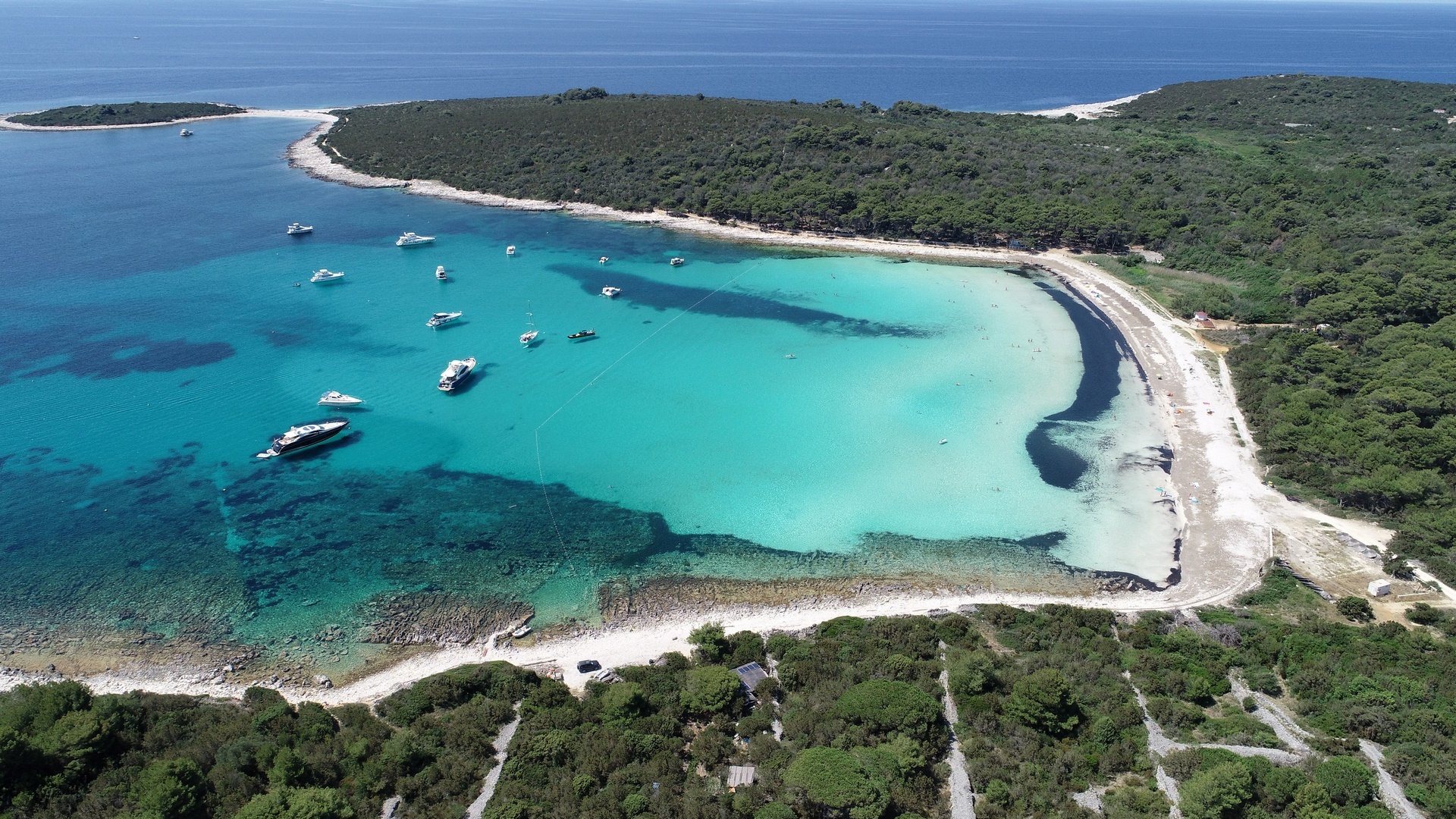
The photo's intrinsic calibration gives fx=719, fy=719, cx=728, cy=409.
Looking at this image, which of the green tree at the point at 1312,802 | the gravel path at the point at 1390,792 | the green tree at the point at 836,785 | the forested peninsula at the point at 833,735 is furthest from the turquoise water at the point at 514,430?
the green tree at the point at 1312,802

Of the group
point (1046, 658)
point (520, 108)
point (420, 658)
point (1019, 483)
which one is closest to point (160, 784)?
point (420, 658)

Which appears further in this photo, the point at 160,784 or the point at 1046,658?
the point at 1046,658

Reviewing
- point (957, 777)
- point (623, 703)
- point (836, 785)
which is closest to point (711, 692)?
point (623, 703)

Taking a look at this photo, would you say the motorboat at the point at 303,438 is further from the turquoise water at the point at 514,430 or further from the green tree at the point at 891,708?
the green tree at the point at 891,708

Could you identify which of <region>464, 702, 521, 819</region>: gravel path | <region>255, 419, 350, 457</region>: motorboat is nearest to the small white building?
<region>464, 702, 521, 819</region>: gravel path

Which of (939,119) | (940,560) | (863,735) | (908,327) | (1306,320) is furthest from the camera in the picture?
(939,119)

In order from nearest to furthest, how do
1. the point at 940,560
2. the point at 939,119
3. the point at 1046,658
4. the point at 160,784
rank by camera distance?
the point at 160,784 < the point at 1046,658 < the point at 940,560 < the point at 939,119

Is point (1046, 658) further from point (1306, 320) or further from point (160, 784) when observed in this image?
point (1306, 320)
